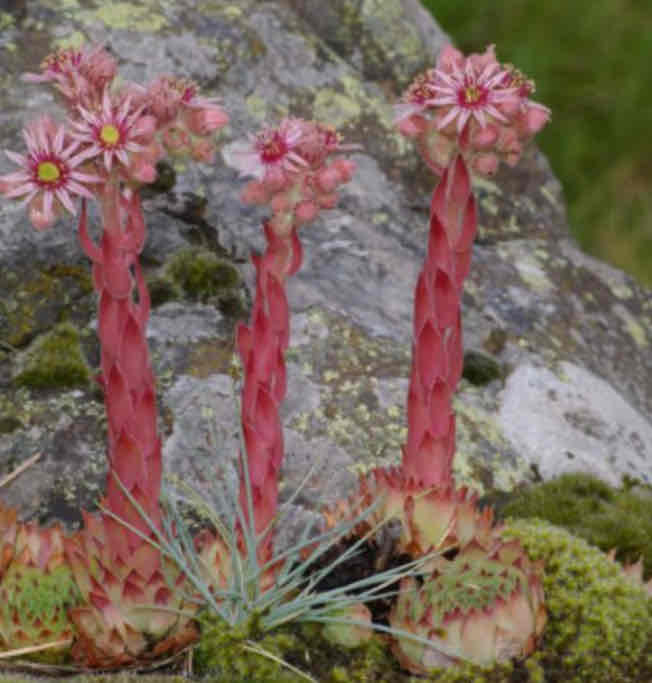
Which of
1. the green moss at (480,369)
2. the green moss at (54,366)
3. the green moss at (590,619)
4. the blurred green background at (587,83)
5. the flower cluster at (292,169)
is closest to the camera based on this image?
the flower cluster at (292,169)

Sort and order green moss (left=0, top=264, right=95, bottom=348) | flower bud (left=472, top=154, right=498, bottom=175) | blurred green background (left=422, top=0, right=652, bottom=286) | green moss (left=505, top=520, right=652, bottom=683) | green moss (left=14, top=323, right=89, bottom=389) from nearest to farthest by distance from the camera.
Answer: flower bud (left=472, top=154, right=498, bottom=175) < green moss (left=505, top=520, right=652, bottom=683) < green moss (left=14, top=323, right=89, bottom=389) < green moss (left=0, top=264, right=95, bottom=348) < blurred green background (left=422, top=0, right=652, bottom=286)

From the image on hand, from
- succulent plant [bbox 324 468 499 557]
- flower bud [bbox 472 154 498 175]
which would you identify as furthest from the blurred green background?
flower bud [bbox 472 154 498 175]

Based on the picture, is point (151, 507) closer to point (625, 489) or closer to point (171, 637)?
point (171, 637)

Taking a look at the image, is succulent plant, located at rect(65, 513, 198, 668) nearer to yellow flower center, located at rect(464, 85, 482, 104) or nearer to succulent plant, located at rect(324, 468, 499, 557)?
succulent plant, located at rect(324, 468, 499, 557)

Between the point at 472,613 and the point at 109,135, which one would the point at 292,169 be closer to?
the point at 109,135

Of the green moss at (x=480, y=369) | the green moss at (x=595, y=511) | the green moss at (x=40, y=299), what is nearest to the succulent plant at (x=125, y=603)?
the green moss at (x=40, y=299)

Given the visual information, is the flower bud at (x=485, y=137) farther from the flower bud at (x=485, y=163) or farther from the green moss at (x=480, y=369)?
the green moss at (x=480, y=369)
